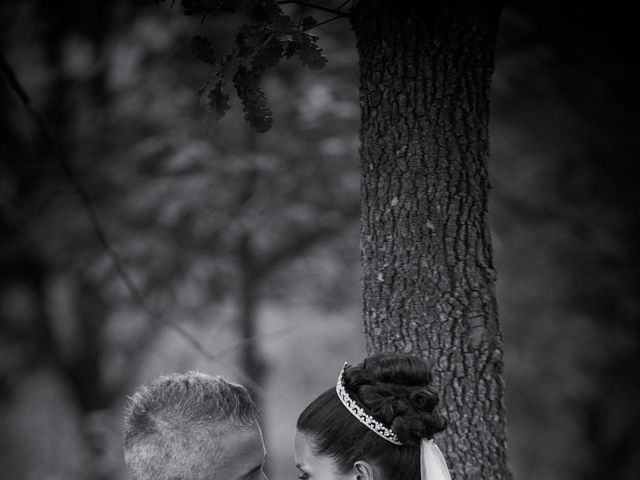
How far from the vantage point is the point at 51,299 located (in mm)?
10695

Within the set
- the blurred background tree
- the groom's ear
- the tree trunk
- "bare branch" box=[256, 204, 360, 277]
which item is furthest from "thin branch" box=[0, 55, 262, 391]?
"bare branch" box=[256, 204, 360, 277]

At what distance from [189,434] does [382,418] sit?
2.30 feet

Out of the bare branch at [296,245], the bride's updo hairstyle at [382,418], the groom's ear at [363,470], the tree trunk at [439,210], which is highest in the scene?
the tree trunk at [439,210]

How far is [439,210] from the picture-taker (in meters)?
3.43

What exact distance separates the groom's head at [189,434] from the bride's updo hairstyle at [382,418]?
30 centimetres

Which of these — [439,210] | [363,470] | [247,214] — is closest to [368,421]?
[363,470]

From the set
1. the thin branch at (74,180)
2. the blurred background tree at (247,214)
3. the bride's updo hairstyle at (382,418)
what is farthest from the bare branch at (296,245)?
the bride's updo hairstyle at (382,418)

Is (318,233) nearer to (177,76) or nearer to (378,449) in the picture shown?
(177,76)

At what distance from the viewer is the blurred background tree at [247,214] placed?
920cm

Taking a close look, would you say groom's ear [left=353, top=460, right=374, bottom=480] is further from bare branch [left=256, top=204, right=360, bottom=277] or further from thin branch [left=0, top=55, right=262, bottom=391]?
bare branch [left=256, top=204, right=360, bottom=277]

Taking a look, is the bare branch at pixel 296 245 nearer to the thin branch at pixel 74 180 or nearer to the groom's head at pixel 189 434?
the thin branch at pixel 74 180

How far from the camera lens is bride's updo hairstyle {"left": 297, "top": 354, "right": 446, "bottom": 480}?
2.66 metres

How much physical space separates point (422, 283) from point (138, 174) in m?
6.51

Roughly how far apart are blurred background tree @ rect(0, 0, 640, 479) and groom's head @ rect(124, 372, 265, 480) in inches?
255
